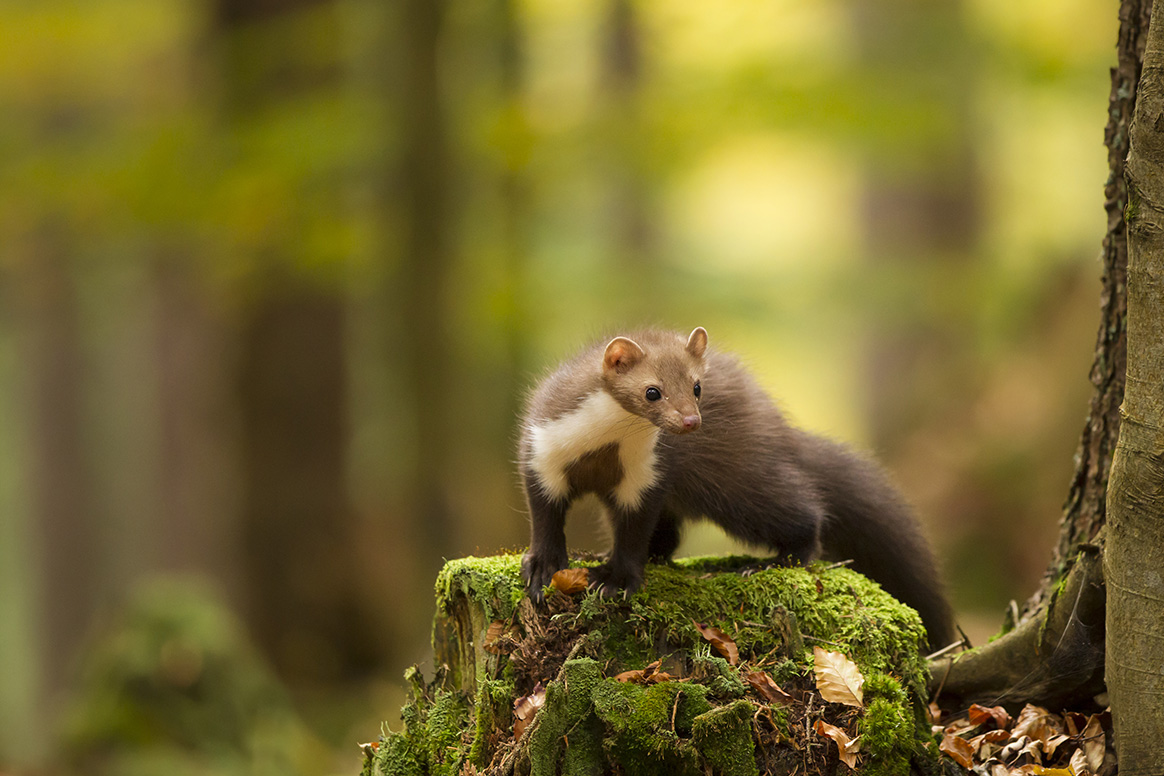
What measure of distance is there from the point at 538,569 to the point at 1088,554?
1.89 m

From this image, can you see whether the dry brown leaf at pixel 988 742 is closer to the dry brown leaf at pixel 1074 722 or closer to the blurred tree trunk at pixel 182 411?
the dry brown leaf at pixel 1074 722

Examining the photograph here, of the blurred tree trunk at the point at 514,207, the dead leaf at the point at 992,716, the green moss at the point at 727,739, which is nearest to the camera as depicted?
the green moss at the point at 727,739

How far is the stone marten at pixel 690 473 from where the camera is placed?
4148 mm

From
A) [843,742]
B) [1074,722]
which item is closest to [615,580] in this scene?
[843,742]

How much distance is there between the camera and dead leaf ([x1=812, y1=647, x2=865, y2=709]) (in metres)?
3.52

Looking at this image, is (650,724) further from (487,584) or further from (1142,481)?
(1142,481)

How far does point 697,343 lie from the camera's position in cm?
438

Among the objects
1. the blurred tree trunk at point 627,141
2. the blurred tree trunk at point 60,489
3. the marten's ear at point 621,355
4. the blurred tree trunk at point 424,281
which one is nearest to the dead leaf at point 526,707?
the marten's ear at point 621,355

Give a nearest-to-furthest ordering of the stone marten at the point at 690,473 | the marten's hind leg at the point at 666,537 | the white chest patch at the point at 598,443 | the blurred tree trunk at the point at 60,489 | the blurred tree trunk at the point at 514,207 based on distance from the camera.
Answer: the stone marten at the point at 690,473 < the white chest patch at the point at 598,443 < the marten's hind leg at the point at 666,537 < the blurred tree trunk at the point at 514,207 < the blurred tree trunk at the point at 60,489

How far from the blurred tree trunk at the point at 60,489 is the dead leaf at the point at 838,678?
1896cm

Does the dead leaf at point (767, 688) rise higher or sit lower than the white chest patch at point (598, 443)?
lower

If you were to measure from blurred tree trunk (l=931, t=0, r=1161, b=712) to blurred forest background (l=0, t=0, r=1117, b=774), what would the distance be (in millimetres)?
3388

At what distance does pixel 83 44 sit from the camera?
12312 millimetres

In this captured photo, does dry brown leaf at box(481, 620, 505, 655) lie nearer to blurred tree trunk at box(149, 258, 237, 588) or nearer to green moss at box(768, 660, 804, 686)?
green moss at box(768, 660, 804, 686)
